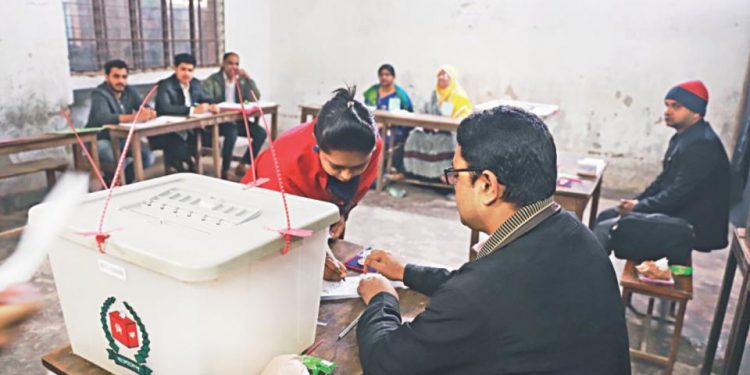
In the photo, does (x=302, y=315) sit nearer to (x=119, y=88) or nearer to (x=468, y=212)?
(x=468, y=212)

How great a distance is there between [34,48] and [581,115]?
17.6 ft

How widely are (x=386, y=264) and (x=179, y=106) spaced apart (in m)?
3.89

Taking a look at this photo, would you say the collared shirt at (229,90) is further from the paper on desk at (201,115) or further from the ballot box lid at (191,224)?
the ballot box lid at (191,224)

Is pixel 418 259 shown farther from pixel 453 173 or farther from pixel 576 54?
pixel 576 54

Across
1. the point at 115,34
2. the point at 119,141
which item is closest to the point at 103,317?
the point at 119,141

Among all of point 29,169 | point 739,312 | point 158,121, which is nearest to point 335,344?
point 739,312

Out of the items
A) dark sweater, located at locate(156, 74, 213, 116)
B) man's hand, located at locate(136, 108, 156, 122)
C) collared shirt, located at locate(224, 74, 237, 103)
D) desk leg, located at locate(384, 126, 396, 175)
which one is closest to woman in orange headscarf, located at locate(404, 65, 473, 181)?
desk leg, located at locate(384, 126, 396, 175)

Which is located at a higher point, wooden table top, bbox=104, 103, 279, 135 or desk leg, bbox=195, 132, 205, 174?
wooden table top, bbox=104, 103, 279, 135

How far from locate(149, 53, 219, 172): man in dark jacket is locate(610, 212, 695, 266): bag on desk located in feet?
12.2

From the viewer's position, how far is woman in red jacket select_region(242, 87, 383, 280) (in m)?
1.69

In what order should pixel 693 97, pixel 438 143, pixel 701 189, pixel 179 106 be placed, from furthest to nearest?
pixel 438 143, pixel 179 106, pixel 693 97, pixel 701 189

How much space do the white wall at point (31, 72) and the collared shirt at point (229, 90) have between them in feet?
4.87

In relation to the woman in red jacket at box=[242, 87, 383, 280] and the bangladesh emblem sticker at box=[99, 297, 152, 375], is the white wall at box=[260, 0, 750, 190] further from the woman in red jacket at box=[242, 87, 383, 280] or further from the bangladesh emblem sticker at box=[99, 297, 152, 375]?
the bangladesh emblem sticker at box=[99, 297, 152, 375]

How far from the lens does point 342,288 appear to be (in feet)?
4.89
